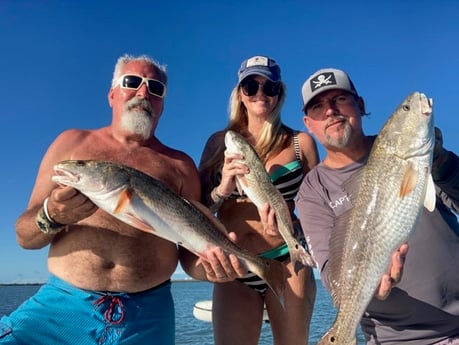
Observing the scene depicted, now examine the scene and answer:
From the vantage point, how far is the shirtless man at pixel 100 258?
4297 mm

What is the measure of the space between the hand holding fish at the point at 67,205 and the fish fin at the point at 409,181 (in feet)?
8.99

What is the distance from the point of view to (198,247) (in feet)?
14.4

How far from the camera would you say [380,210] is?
11.9 feet

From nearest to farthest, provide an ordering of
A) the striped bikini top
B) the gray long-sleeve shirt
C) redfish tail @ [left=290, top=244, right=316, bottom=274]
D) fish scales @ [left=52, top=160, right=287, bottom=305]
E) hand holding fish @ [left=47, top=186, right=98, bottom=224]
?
the gray long-sleeve shirt → hand holding fish @ [left=47, top=186, right=98, bottom=224] → fish scales @ [left=52, top=160, right=287, bottom=305] → redfish tail @ [left=290, top=244, right=316, bottom=274] → the striped bikini top

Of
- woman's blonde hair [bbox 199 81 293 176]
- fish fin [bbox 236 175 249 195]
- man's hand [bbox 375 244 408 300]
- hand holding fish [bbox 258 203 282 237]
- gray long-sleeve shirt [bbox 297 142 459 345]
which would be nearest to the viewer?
man's hand [bbox 375 244 408 300]

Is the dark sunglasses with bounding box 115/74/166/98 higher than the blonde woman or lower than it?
higher

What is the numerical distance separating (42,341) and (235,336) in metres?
2.23

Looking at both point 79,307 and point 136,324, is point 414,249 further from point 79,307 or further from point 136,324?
point 79,307

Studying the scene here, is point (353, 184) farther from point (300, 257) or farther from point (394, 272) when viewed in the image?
point (300, 257)

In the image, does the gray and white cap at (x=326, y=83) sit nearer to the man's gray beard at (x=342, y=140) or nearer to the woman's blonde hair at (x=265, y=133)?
the man's gray beard at (x=342, y=140)

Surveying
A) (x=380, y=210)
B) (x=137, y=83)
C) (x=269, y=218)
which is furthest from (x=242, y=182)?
(x=380, y=210)

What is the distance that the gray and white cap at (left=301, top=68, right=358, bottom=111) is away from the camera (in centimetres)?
462

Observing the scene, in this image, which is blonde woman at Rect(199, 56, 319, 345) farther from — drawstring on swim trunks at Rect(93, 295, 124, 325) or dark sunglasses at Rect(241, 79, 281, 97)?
drawstring on swim trunks at Rect(93, 295, 124, 325)

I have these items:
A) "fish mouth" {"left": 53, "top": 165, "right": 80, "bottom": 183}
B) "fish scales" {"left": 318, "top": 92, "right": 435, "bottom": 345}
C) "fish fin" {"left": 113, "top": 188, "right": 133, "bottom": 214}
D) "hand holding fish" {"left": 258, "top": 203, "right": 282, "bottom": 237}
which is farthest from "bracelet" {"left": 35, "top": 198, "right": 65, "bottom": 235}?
"fish scales" {"left": 318, "top": 92, "right": 435, "bottom": 345}
